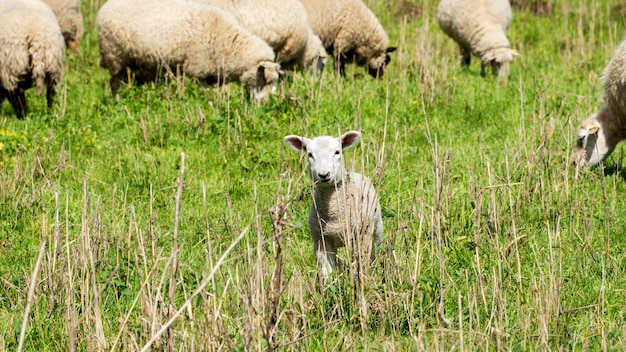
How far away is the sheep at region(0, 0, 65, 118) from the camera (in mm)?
8586

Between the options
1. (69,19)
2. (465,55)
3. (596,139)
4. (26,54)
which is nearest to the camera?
(596,139)

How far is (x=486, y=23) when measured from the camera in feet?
40.6

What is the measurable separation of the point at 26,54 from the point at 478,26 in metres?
6.42

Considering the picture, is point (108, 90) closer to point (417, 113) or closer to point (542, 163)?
point (417, 113)

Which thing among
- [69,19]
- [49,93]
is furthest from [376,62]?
[49,93]

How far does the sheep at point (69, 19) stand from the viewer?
40.2ft

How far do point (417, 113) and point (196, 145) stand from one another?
7.00 ft

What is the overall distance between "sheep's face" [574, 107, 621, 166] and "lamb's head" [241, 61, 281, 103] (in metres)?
3.72

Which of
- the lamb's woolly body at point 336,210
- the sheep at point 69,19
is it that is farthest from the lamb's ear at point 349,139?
the sheep at point 69,19

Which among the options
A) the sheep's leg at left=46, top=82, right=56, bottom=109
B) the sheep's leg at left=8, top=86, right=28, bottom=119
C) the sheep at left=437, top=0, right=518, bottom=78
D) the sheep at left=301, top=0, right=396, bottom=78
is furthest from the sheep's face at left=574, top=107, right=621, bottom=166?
the sheep's leg at left=8, top=86, right=28, bottom=119

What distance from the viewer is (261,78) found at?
973cm

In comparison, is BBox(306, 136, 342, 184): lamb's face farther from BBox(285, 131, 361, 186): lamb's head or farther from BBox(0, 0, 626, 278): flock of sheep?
BBox(0, 0, 626, 278): flock of sheep

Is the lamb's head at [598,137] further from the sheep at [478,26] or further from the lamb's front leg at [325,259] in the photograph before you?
the sheep at [478,26]

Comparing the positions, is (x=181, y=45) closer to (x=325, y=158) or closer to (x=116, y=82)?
(x=116, y=82)
